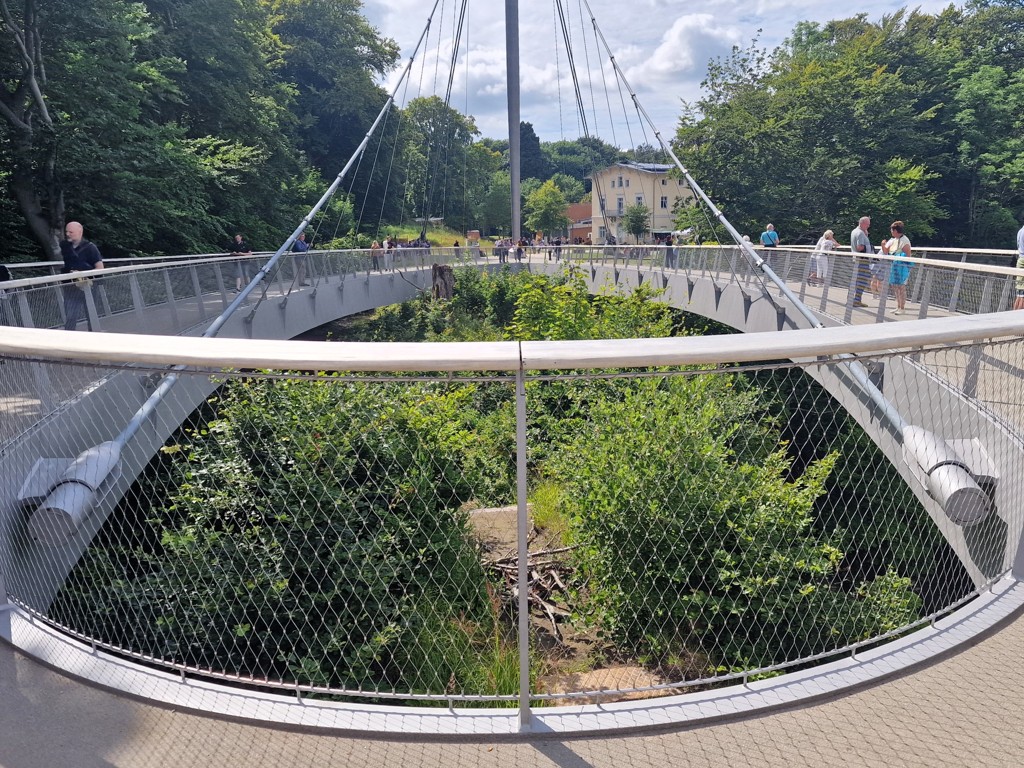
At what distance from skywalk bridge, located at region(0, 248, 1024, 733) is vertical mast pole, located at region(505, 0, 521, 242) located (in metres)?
17.4

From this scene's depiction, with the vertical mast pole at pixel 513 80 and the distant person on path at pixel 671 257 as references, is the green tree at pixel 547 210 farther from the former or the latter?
the distant person on path at pixel 671 257

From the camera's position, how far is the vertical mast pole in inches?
949

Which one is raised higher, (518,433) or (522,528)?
(518,433)

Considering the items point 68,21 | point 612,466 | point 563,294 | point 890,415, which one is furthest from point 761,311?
point 68,21

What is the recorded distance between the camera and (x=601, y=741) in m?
2.27

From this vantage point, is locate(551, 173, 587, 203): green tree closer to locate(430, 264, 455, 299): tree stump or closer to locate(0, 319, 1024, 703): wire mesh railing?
locate(430, 264, 455, 299): tree stump

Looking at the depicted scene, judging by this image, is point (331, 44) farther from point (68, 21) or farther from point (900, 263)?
point (900, 263)

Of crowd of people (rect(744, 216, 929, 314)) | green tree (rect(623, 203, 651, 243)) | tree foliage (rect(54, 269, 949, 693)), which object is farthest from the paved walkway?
green tree (rect(623, 203, 651, 243))

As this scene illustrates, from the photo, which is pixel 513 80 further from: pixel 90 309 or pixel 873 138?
pixel 873 138

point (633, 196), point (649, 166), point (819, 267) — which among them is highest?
point (649, 166)

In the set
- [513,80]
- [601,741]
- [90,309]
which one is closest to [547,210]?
[513,80]

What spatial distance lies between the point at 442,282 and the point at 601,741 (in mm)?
26830

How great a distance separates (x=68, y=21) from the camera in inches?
640

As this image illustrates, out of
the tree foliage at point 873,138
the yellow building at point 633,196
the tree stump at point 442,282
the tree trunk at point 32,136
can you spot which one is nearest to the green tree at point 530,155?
the yellow building at point 633,196
